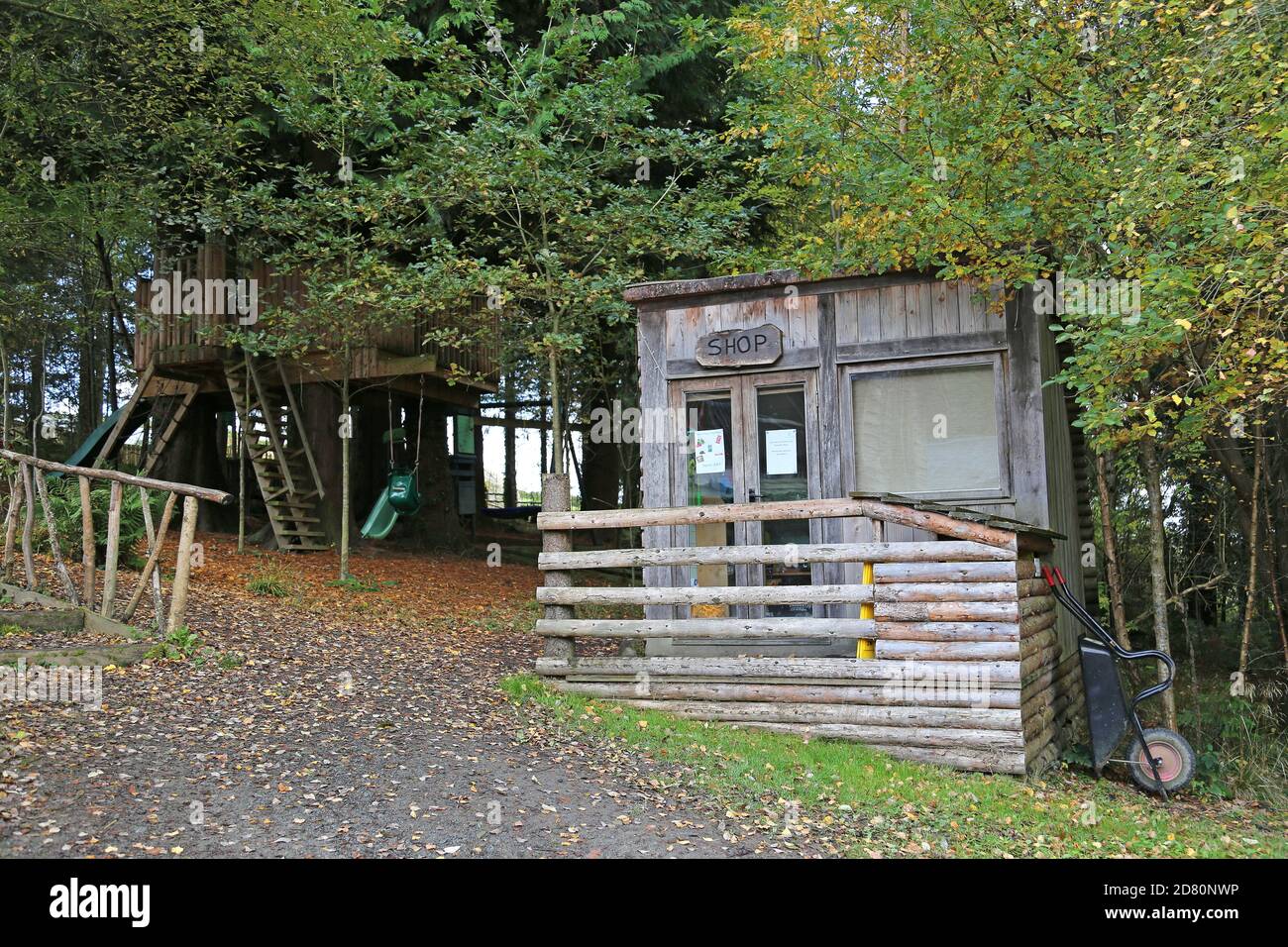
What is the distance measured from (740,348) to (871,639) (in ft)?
10.0

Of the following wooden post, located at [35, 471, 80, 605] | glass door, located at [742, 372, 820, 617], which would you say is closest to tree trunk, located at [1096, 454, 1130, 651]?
glass door, located at [742, 372, 820, 617]

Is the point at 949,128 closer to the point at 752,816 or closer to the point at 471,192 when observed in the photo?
the point at 471,192

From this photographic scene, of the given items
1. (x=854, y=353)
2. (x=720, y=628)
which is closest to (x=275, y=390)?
(x=854, y=353)

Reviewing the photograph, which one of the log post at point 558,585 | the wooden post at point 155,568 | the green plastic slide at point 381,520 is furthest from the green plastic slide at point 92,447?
the log post at point 558,585

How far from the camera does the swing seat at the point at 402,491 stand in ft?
52.2

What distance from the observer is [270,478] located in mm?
16109

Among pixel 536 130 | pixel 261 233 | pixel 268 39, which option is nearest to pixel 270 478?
pixel 261 233

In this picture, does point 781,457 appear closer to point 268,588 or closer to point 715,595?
point 715,595

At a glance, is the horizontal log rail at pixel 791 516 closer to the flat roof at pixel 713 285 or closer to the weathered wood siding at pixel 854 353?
the weathered wood siding at pixel 854 353

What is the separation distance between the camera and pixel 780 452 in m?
8.96

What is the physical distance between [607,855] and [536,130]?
864 centimetres

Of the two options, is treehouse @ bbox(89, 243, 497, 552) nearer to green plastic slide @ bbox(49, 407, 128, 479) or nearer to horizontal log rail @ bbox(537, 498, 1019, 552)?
green plastic slide @ bbox(49, 407, 128, 479)

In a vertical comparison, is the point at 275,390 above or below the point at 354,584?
above

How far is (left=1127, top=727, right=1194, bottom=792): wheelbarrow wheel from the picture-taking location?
24.9 feet
